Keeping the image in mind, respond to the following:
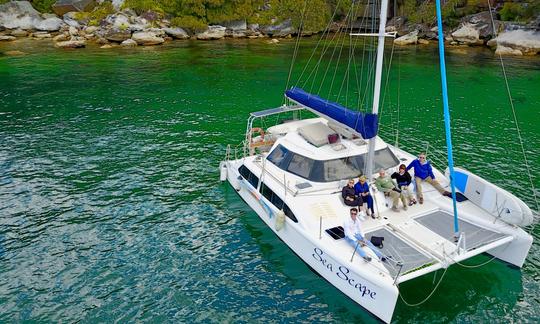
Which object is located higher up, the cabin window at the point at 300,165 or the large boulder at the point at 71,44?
the large boulder at the point at 71,44

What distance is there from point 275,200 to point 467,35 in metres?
57.6

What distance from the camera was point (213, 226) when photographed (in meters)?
17.8

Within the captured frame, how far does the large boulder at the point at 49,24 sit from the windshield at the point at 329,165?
6697cm

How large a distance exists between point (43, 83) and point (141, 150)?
2127cm

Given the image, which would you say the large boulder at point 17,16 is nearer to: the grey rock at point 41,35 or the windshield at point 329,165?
the grey rock at point 41,35

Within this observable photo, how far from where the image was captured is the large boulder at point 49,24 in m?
69.6

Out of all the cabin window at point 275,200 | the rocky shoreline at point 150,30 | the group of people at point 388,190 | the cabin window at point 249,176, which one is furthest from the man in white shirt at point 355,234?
the rocky shoreline at point 150,30

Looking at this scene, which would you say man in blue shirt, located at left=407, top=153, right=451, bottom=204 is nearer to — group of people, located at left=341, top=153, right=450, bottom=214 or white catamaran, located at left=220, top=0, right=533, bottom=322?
group of people, located at left=341, top=153, right=450, bottom=214

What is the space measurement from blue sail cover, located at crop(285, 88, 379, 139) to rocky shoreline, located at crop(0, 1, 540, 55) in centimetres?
4548

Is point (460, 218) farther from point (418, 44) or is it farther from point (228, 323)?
point (418, 44)

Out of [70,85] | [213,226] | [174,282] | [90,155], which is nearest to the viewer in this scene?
[174,282]

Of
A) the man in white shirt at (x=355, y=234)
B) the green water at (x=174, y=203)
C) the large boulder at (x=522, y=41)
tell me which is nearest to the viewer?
the man in white shirt at (x=355, y=234)

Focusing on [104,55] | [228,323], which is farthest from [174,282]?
[104,55]

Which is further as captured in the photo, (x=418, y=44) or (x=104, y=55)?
(x=418, y=44)
